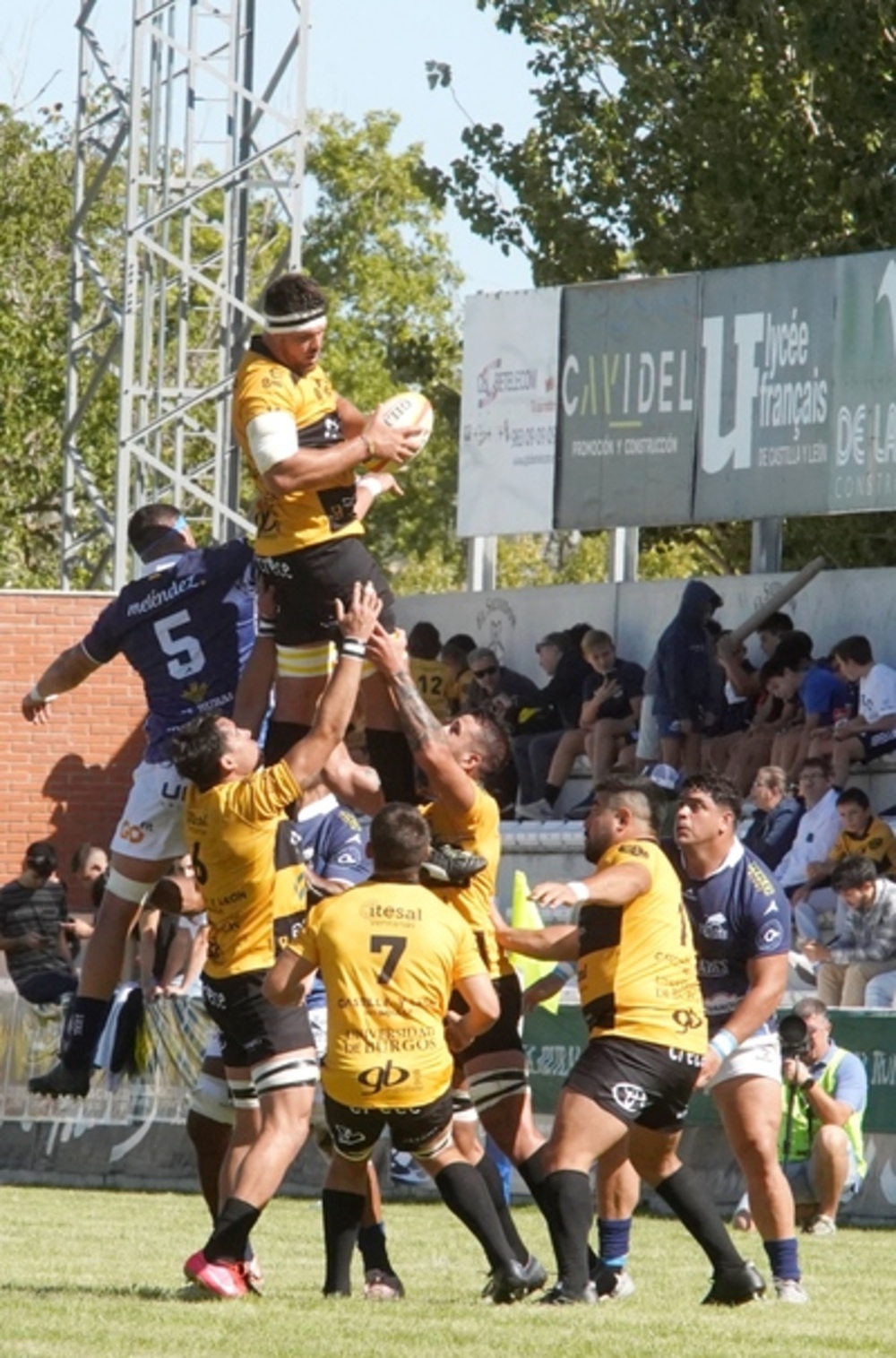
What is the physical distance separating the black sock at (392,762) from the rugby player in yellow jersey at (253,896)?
0.53 metres

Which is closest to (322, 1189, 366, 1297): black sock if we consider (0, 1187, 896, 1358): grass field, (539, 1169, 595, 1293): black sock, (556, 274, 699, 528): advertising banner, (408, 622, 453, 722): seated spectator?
(0, 1187, 896, 1358): grass field

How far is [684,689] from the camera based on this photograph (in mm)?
22312

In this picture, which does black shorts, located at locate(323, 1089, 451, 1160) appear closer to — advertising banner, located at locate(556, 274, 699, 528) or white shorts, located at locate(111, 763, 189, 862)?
white shorts, located at locate(111, 763, 189, 862)

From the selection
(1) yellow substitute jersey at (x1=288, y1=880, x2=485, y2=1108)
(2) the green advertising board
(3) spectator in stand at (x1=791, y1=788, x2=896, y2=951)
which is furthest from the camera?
(3) spectator in stand at (x1=791, y1=788, x2=896, y2=951)

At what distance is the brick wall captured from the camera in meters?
29.1

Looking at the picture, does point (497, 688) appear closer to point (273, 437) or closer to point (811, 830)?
point (811, 830)

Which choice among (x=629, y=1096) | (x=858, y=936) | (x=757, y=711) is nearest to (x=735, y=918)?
(x=629, y=1096)

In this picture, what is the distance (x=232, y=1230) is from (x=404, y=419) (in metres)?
2.97

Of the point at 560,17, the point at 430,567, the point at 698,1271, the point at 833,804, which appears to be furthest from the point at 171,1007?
the point at 430,567

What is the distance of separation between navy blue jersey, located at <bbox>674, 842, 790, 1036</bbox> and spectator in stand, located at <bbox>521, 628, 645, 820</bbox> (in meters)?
11.2

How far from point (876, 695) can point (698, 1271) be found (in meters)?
8.20

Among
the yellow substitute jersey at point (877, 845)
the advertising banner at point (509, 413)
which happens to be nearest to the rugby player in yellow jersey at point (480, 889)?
the yellow substitute jersey at point (877, 845)

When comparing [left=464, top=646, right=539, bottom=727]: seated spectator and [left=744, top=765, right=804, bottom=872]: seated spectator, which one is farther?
[left=464, top=646, right=539, bottom=727]: seated spectator

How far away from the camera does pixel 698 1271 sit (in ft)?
42.9
